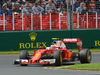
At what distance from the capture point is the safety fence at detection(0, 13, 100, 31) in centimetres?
2452

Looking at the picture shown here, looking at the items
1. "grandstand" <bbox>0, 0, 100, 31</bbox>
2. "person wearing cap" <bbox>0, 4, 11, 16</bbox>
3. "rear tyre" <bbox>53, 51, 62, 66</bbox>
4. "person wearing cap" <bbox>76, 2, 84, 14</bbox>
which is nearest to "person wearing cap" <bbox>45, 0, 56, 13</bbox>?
"grandstand" <bbox>0, 0, 100, 31</bbox>

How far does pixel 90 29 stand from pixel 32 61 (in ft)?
36.8

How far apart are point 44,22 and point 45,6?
3.68 ft

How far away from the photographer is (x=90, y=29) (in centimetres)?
2606

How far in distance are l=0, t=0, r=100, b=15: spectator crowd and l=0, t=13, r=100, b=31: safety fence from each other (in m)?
0.38

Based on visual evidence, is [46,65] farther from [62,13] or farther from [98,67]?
[62,13]

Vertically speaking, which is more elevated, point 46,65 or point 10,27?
point 10,27

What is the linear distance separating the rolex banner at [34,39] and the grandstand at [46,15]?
0.32 m

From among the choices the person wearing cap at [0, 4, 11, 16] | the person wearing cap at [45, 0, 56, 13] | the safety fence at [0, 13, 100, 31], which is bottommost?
the safety fence at [0, 13, 100, 31]

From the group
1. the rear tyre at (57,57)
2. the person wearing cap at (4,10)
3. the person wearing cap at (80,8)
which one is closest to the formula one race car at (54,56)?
the rear tyre at (57,57)

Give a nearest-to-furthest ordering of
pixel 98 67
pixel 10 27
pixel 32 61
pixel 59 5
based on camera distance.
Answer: pixel 98 67 → pixel 32 61 → pixel 10 27 → pixel 59 5

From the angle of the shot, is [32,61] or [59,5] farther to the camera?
[59,5]

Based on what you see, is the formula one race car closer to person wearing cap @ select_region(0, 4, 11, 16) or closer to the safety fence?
the safety fence

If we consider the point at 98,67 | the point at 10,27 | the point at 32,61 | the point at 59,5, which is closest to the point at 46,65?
the point at 32,61
